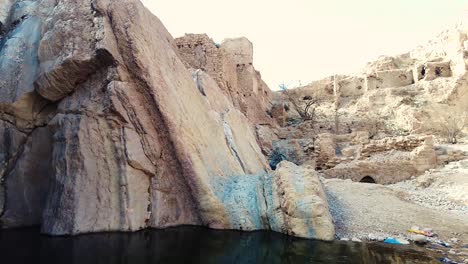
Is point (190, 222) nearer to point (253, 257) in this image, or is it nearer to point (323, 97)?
point (253, 257)

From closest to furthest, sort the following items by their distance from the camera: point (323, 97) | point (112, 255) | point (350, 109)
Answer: point (112, 255), point (350, 109), point (323, 97)

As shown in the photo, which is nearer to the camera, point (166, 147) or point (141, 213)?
point (141, 213)

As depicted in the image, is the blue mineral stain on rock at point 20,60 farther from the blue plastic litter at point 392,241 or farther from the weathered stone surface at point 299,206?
the blue plastic litter at point 392,241

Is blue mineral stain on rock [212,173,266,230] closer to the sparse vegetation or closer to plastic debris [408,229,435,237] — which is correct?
plastic debris [408,229,435,237]

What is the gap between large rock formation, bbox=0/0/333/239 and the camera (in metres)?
6.41

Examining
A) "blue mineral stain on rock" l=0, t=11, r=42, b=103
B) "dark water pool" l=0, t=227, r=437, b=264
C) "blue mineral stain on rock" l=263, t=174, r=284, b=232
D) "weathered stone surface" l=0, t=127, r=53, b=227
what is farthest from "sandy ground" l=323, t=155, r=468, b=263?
"blue mineral stain on rock" l=0, t=11, r=42, b=103

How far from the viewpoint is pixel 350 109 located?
2467 cm

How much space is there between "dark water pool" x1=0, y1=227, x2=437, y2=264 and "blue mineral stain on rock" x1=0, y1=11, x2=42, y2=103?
10.6ft

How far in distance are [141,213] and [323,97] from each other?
933 inches

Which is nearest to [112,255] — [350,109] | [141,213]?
[141,213]

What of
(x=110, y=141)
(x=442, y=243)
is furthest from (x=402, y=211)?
(x=110, y=141)

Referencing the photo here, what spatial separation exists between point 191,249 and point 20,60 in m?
6.13

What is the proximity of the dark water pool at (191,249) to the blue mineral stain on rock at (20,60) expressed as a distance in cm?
324

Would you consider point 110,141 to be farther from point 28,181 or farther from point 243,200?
point 243,200
